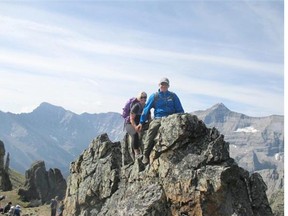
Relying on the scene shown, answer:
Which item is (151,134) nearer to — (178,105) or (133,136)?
(133,136)

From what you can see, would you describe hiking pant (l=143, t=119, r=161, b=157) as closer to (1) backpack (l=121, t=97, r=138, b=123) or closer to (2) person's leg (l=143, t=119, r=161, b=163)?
(2) person's leg (l=143, t=119, r=161, b=163)

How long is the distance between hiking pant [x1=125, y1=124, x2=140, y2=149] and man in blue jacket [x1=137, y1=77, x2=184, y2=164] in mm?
569

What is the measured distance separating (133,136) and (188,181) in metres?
5.35

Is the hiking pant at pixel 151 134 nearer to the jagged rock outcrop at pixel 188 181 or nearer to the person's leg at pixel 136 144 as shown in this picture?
the jagged rock outcrop at pixel 188 181

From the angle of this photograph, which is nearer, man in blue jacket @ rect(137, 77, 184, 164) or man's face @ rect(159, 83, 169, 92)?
man's face @ rect(159, 83, 169, 92)

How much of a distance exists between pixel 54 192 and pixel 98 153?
77573mm

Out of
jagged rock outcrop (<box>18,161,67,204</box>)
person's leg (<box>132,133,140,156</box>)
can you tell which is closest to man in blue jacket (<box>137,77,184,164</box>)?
person's leg (<box>132,133,140,156</box>)

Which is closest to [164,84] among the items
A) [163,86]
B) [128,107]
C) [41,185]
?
[163,86]

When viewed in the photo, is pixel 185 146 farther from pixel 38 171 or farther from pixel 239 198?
pixel 38 171

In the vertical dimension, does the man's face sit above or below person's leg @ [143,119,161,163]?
above

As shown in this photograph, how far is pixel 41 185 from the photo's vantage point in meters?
105

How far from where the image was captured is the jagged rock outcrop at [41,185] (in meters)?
95.8

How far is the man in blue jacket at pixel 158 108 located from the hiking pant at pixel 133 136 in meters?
0.57

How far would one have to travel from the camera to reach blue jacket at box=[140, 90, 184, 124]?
24.3 m
